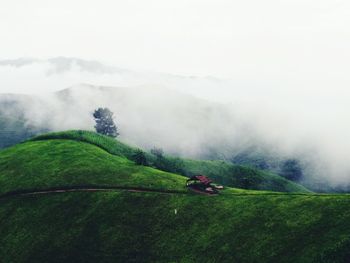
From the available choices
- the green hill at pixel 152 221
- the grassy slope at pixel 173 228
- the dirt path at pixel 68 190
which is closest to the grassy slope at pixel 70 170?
the green hill at pixel 152 221

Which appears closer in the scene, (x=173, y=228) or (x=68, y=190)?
(x=173, y=228)

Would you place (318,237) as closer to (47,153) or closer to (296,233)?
(296,233)

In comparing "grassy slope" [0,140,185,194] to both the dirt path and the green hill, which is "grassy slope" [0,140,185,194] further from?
the dirt path

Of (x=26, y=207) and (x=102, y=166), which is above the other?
(x=102, y=166)

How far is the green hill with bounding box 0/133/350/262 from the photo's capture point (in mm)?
68250

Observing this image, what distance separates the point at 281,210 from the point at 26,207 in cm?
6325

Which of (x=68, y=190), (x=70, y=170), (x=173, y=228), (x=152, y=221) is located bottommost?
(x=152, y=221)

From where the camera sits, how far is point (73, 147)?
145 meters

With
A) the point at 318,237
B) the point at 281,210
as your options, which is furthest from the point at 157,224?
the point at 318,237

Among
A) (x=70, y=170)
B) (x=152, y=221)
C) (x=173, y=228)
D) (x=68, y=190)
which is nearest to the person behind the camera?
(x=173, y=228)

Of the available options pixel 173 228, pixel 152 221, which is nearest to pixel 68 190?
pixel 152 221

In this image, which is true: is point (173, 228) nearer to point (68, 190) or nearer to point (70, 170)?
point (68, 190)

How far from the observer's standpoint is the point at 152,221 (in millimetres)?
87750

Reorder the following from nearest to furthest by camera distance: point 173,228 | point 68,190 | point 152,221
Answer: point 173,228
point 152,221
point 68,190
